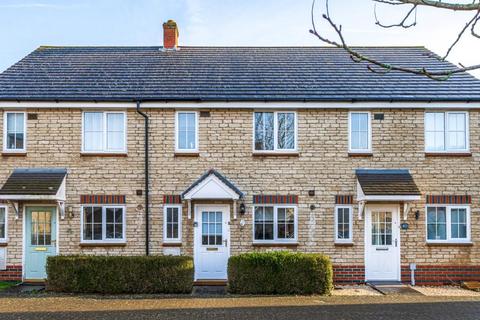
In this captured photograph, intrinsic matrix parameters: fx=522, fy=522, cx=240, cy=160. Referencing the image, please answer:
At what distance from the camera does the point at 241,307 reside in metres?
11.4

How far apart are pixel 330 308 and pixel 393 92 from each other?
24.2 ft

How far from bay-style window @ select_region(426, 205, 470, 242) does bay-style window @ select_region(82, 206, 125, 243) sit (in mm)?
9071

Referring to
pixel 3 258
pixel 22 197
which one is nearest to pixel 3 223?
pixel 3 258

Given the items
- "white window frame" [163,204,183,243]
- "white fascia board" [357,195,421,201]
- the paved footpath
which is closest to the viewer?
the paved footpath

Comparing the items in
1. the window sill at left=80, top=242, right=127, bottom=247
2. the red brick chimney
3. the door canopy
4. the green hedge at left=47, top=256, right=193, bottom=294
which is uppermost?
the red brick chimney

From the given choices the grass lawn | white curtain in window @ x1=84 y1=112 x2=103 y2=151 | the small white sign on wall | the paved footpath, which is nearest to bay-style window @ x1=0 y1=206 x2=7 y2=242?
the small white sign on wall

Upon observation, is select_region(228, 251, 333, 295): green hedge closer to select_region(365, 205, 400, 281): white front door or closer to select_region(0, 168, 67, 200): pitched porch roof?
select_region(365, 205, 400, 281): white front door

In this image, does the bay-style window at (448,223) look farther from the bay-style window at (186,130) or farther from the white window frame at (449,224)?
the bay-style window at (186,130)

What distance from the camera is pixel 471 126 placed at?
50.8 ft

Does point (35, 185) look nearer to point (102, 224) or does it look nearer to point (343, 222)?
point (102, 224)

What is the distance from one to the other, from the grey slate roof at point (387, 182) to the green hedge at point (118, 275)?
5.65 metres

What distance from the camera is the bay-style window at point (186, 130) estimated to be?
15.6 m

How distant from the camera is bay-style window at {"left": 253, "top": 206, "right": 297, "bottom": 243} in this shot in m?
15.4

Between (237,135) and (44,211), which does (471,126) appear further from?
(44,211)
